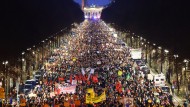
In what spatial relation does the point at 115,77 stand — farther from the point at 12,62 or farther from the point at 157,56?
the point at 157,56

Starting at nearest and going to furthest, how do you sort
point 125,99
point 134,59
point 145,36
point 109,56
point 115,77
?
point 125,99 → point 115,77 → point 134,59 → point 109,56 → point 145,36

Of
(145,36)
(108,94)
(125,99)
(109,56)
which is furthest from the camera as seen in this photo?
(145,36)

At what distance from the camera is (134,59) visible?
47219 millimetres

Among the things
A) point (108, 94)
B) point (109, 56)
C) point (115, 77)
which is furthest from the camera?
point (109, 56)

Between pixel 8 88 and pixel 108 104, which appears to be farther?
pixel 8 88

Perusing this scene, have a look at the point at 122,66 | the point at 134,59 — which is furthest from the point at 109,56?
the point at 122,66

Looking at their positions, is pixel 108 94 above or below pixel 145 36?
below

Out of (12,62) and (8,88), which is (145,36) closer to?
(12,62)

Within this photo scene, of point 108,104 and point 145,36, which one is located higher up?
point 145,36

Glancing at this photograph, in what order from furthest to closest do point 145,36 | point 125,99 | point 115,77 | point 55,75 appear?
point 145,36 → point 55,75 → point 115,77 → point 125,99

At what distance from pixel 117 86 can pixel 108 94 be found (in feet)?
6.28

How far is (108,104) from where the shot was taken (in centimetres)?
2564

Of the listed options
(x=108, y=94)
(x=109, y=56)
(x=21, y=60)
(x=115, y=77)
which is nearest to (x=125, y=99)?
(x=108, y=94)

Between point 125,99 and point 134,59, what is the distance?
74.6 feet
